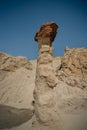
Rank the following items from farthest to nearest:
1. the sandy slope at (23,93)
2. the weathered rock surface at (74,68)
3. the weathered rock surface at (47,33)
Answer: the weathered rock surface at (74,68) < the sandy slope at (23,93) < the weathered rock surface at (47,33)

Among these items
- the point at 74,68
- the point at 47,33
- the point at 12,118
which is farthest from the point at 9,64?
the point at 47,33

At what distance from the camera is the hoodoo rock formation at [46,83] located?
8.03 metres

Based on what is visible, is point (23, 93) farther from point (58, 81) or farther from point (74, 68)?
point (74, 68)

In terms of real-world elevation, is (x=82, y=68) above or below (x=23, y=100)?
above

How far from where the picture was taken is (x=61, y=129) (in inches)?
310

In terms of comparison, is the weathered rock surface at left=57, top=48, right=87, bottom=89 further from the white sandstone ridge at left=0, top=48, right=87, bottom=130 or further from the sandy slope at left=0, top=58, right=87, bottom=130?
the sandy slope at left=0, top=58, right=87, bottom=130

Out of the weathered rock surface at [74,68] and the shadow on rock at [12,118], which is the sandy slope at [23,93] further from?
the shadow on rock at [12,118]

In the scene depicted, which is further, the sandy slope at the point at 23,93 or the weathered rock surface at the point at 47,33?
the sandy slope at the point at 23,93

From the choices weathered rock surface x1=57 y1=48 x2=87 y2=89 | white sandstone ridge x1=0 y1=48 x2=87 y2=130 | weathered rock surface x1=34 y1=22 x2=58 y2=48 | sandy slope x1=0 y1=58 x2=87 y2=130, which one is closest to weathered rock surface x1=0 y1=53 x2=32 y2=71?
white sandstone ridge x1=0 y1=48 x2=87 y2=130

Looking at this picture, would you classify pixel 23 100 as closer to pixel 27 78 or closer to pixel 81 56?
pixel 27 78

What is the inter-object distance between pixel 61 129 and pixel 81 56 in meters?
17.7

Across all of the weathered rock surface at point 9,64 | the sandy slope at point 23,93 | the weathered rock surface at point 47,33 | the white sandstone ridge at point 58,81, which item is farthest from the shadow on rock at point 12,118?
the weathered rock surface at point 9,64

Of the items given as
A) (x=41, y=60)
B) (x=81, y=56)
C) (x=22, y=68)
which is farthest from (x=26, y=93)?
(x=41, y=60)

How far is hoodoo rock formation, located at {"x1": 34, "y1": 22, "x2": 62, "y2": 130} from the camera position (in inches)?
316
